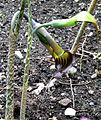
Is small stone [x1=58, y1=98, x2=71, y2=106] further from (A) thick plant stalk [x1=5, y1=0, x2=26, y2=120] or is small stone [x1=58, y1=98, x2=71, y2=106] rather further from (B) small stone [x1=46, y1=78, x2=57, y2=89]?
(A) thick plant stalk [x1=5, y1=0, x2=26, y2=120]

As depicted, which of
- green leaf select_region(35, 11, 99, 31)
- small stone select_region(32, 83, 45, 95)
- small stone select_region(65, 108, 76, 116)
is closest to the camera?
green leaf select_region(35, 11, 99, 31)

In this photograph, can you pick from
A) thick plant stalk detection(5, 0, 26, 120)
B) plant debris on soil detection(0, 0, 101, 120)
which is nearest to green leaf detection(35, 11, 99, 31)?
thick plant stalk detection(5, 0, 26, 120)

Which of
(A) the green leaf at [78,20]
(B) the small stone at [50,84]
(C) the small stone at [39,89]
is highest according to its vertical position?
(B) the small stone at [50,84]

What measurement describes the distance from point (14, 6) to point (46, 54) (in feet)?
1.72

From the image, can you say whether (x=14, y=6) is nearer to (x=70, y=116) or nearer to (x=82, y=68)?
(x=82, y=68)

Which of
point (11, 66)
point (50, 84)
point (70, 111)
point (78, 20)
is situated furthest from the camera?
point (50, 84)

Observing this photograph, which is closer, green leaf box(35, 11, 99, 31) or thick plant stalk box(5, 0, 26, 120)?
green leaf box(35, 11, 99, 31)

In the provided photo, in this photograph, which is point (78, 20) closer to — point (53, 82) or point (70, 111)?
point (70, 111)

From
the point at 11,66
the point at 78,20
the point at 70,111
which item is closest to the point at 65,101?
the point at 70,111

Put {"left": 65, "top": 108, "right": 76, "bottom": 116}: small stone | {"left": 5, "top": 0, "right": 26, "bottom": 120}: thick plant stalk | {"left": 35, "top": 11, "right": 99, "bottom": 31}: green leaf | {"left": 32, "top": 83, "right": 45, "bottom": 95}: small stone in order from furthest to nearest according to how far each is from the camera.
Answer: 1. {"left": 32, "top": 83, "right": 45, "bottom": 95}: small stone
2. {"left": 65, "top": 108, "right": 76, "bottom": 116}: small stone
3. {"left": 5, "top": 0, "right": 26, "bottom": 120}: thick plant stalk
4. {"left": 35, "top": 11, "right": 99, "bottom": 31}: green leaf

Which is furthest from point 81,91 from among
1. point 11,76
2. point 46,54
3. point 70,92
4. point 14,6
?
point 14,6

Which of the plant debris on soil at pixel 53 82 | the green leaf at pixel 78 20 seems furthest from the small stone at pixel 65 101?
the green leaf at pixel 78 20

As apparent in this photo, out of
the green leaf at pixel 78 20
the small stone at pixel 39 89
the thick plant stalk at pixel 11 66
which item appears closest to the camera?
the green leaf at pixel 78 20

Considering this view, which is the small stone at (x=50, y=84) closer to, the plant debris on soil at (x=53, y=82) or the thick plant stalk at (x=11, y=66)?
the plant debris on soil at (x=53, y=82)
